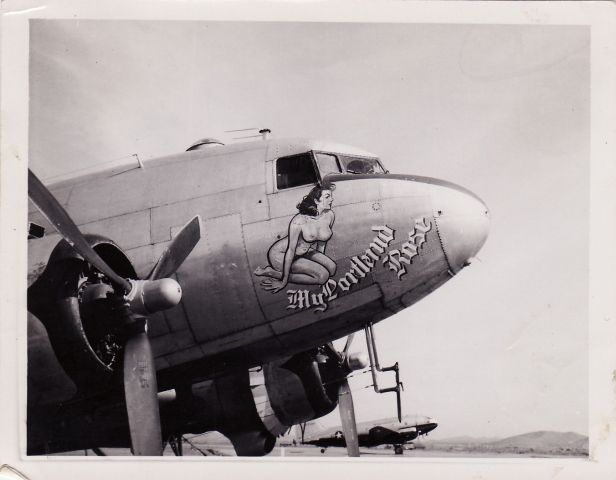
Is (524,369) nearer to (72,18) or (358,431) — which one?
(358,431)

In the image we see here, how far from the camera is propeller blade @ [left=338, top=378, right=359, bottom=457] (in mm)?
4359

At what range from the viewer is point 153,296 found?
3451mm

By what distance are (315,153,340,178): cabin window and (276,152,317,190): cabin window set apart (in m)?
0.04

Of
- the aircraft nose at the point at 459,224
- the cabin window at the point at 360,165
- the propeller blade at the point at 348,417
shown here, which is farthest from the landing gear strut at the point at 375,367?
the cabin window at the point at 360,165

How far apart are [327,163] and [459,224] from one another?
2.86 feet

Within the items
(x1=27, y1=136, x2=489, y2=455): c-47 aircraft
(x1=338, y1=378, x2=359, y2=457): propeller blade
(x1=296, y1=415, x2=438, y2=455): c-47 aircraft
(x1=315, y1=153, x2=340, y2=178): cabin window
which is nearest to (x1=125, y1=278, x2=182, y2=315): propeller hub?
(x1=27, y1=136, x2=489, y2=455): c-47 aircraft

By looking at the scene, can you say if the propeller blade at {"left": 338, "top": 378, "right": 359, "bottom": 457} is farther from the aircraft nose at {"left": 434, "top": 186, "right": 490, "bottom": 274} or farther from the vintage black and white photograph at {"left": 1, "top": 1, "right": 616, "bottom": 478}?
the aircraft nose at {"left": 434, "top": 186, "right": 490, "bottom": 274}

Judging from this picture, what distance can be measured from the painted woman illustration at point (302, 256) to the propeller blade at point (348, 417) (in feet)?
3.63

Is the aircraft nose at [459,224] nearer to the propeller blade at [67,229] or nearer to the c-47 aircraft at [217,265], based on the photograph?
the c-47 aircraft at [217,265]

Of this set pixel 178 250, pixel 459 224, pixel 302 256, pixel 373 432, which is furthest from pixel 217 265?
pixel 373 432

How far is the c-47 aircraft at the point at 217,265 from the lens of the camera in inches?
145

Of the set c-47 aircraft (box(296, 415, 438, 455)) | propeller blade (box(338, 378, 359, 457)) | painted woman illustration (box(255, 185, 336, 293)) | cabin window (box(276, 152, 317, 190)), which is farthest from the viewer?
propeller blade (box(338, 378, 359, 457))
